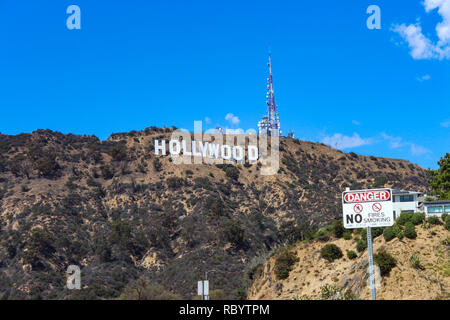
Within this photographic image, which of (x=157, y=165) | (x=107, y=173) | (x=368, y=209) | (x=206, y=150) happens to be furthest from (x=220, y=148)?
(x=368, y=209)

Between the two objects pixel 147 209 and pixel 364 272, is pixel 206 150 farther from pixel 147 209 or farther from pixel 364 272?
pixel 364 272

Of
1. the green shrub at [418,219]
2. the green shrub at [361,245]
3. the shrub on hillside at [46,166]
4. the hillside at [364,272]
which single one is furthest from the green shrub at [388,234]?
the shrub on hillside at [46,166]

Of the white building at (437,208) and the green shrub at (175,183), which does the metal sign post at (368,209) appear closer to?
the white building at (437,208)

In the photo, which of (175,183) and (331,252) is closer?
(331,252)

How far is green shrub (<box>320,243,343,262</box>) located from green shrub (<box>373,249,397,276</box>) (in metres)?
8.15

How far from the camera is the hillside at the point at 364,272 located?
4144 centimetres

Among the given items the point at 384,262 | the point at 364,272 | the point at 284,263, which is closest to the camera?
the point at 384,262

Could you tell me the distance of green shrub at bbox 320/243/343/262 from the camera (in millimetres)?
52562

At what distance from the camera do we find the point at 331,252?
52875 mm

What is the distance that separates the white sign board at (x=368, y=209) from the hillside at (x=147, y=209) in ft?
121

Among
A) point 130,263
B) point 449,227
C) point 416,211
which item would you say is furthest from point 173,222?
point 449,227

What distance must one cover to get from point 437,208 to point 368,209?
32334 millimetres

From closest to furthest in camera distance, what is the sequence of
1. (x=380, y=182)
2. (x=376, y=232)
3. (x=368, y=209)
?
(x=368, y=209) → (x=376, y=232) → (x=380, y=182)

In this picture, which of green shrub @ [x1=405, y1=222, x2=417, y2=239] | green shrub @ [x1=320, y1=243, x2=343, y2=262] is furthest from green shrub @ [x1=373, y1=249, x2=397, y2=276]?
green shrub @ [x1=320, y1=243, x2=343, y2=262]
